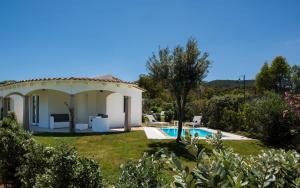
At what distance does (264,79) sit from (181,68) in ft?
102

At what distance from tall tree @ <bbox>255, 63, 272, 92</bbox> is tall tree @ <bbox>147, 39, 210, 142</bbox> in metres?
29.7

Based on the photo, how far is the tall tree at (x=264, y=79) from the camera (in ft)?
142

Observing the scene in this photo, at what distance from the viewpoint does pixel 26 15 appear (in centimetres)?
1883

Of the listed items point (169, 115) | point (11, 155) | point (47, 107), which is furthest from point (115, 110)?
point (11, 155)

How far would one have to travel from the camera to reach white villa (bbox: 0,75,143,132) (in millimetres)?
20734

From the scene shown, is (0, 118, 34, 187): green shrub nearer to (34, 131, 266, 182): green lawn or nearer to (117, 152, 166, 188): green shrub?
(34, 131, 266, 182): green lawn

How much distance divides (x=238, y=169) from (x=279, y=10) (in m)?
16.8

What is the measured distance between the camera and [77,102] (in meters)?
24.7

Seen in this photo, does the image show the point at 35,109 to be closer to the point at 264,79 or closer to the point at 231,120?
the point at 231,120

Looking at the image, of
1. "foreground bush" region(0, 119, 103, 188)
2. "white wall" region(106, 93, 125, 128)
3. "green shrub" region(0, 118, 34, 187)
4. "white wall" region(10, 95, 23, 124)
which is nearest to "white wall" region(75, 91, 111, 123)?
"white wall" region(106, 93, 125, 128)

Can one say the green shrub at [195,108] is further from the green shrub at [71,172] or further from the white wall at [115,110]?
the green shrub at [71,172]

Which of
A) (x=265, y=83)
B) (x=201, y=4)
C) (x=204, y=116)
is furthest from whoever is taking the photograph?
(x=265, y=83)

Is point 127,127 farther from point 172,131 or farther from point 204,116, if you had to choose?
point 204,116

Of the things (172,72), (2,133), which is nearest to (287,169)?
(2,133)
